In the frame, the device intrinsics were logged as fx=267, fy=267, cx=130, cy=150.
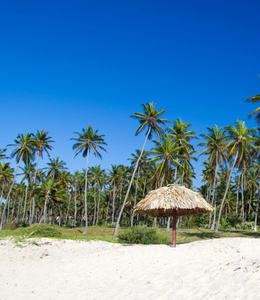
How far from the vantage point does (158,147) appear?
3192 cm

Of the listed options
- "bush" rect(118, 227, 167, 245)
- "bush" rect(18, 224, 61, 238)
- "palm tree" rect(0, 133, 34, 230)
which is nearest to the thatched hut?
"bush" rect(118, 227, 167, 245)

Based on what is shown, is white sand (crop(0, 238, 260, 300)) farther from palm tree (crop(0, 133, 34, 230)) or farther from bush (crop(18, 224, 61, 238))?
palm tree (crop(0, 133, 34, 230))

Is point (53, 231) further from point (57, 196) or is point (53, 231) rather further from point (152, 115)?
point (57, 196)

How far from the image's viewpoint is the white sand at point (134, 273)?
20.7 ft

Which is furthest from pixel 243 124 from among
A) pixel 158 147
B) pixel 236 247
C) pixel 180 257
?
pixel 180 257

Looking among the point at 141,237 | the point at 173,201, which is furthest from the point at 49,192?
the point at 173,201

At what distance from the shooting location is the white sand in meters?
6.31

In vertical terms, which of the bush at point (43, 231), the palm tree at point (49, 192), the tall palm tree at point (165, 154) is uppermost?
the tall palm tree at point (165, 154)

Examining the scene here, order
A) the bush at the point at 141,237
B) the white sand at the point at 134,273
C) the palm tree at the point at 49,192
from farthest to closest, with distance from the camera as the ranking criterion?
1. the palm tree at the point at 49,192
2. the bush at the point at 141,237
3. the white sand at the point at 134,273

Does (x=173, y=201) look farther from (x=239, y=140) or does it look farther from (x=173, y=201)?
(x=239, y=140)

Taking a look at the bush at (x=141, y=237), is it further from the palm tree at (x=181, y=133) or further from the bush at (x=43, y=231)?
the palm tree at (x=181, y=133)

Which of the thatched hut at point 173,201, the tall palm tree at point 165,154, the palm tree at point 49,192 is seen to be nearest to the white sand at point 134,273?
the thatched hut at point 173,201

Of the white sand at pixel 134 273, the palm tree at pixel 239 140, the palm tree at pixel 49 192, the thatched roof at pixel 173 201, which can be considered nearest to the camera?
the white sand at pixel 134 273

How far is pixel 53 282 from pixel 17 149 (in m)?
32.0
